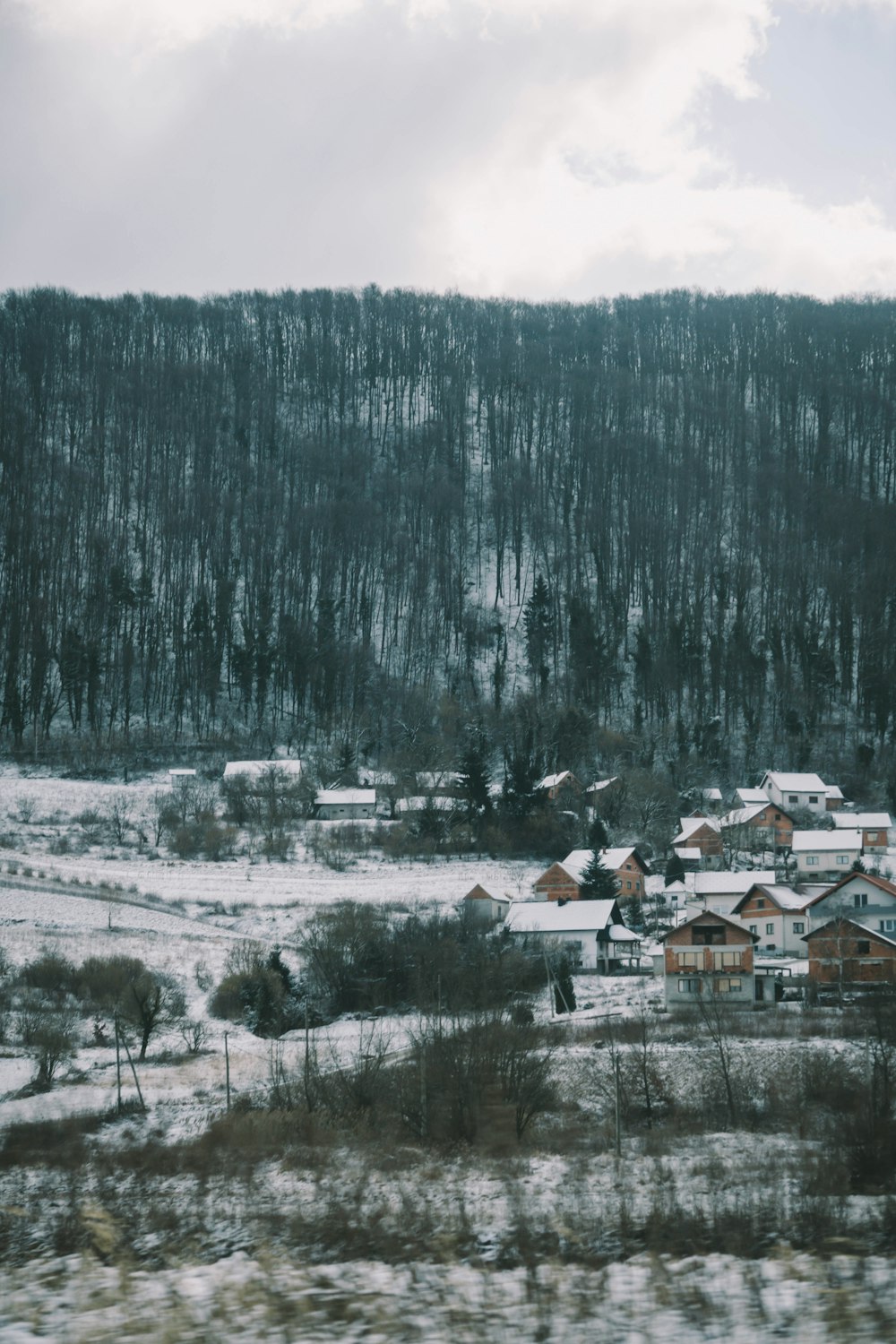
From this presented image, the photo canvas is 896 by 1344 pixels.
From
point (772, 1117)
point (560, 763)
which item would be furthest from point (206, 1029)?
point (560, 763)

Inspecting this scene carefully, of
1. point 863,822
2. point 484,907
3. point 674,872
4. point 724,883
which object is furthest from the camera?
point 863,822

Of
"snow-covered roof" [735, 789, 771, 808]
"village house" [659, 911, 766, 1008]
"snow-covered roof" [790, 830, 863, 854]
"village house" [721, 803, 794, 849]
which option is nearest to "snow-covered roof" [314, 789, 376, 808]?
"village house" [721, 803, 794, 849]

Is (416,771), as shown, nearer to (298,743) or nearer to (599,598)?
(298,743)

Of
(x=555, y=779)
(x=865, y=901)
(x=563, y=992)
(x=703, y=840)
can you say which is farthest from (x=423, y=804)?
(x=563, y=992)

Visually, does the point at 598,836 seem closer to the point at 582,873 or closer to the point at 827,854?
the point at 582,873

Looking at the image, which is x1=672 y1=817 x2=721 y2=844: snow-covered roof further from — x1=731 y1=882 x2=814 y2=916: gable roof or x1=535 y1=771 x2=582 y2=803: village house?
x1=731 y1=882 x2=814 y2=916: gable roof
